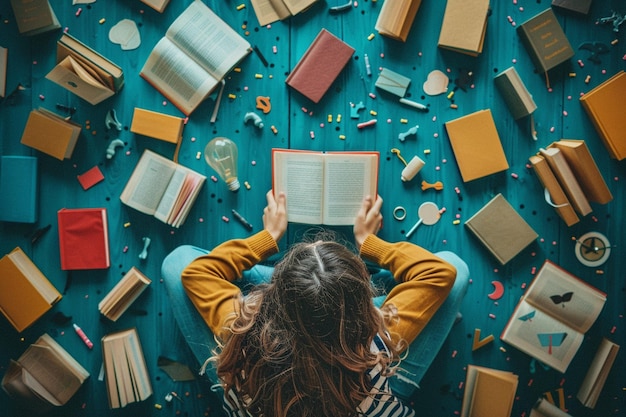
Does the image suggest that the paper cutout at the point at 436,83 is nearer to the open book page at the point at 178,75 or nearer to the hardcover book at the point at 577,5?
the hardcover book at the point at 577,5

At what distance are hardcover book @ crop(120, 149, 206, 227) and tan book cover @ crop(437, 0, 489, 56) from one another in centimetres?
90

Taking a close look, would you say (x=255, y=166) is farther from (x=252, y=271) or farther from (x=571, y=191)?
(x=571, y=191)

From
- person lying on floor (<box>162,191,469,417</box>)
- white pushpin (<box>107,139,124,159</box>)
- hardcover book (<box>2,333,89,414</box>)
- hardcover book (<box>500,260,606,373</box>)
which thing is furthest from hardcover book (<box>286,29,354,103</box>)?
hardcover book (<box>2,333,89,414</box>)

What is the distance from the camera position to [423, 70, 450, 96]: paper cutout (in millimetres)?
1643

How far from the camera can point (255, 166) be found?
166 centimetres

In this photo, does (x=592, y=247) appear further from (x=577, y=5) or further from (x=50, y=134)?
(x=50, y=134)

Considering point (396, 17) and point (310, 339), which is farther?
point (396, 17)

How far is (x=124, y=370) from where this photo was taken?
164 centimetres

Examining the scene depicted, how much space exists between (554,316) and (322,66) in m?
1.10

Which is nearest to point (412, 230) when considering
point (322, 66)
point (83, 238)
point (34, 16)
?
point (322, 66)

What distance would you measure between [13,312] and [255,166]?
2.99 ft

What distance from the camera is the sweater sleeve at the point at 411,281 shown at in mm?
1368

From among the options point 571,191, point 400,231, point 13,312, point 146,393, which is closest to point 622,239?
point 571,191

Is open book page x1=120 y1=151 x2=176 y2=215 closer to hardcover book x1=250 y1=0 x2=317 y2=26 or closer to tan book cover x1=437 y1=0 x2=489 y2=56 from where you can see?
hardcover book x1=250 y1=0 x2=317 y2=26
